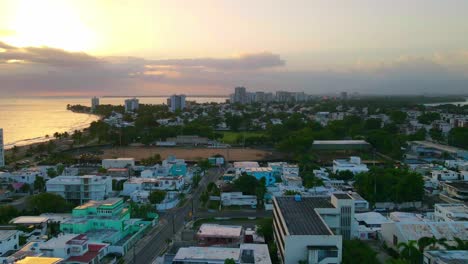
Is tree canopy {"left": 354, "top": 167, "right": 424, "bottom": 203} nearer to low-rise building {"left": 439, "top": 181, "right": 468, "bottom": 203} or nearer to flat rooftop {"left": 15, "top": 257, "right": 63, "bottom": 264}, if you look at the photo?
low-rise building {"left": 439, "top": 181, "right": 468, "bottom": 203}

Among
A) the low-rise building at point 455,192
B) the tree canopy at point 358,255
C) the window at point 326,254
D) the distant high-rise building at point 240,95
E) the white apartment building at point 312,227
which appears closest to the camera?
the window at point 326,254

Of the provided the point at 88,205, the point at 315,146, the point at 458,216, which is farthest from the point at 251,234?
the point at 315,146

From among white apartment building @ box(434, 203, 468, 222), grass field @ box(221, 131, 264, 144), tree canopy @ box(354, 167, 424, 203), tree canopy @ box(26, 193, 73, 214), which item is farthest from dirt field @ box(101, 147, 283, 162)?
white apartment building @ box(434, 203, 468, 222)

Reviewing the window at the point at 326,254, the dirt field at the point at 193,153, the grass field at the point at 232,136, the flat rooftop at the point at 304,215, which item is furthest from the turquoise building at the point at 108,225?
the grass field at the point at 232,136

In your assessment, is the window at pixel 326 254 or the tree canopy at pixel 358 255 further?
the tree canopy at pixel 358 255

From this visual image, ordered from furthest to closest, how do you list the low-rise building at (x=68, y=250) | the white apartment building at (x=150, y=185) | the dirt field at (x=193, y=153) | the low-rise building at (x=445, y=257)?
the dirt field at (x=193, y=153) → the white apartment building at (x=150, y=185) → the low-rise building at (x=68, y=250) → the low-rise building at (x=445, y=257)

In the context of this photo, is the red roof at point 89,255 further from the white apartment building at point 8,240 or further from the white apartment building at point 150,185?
the white apartment building at point 150,185

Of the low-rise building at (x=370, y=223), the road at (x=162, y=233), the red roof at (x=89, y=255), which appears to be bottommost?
the road at (x=162, y=233)
